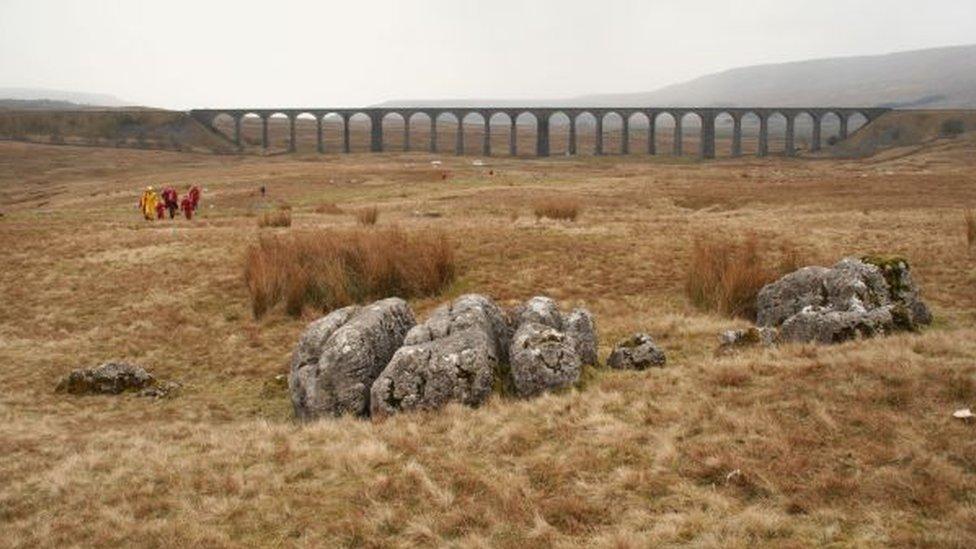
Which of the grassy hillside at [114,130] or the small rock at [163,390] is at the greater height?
the grassy hillside at [114,130]

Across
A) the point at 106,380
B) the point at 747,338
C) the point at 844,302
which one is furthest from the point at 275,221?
the point at 844,302

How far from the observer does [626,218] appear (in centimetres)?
2948

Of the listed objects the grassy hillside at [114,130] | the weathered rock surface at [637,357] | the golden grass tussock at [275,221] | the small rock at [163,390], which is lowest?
the small rock at [163,390]

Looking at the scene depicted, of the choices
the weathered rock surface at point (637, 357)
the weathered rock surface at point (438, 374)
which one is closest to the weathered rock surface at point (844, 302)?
the weathered rock surface at point (637, 357)

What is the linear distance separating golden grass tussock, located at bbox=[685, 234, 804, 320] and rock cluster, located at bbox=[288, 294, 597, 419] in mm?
5027

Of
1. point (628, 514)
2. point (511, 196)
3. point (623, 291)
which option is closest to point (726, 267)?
point (623, 291)

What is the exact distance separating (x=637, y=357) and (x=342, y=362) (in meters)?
4.43

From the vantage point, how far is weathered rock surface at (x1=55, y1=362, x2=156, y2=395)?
12.9 m

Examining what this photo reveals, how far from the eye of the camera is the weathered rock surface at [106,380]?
12.9 metres

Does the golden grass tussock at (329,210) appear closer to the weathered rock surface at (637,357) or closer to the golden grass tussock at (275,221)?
the golden grass tussock at (275,221)

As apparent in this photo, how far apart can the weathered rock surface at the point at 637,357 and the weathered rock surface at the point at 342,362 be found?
3.36 m

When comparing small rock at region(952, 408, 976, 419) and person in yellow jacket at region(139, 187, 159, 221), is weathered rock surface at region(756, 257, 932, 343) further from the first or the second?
person in yellow jacket at region(139, 187, 159, 221)

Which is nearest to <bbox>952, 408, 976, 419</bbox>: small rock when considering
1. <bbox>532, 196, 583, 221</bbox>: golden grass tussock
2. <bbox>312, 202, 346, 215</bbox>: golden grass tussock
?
<bbox>532, 196, 583, 221</bbox>: golden grass tussock

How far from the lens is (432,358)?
1055 cm
